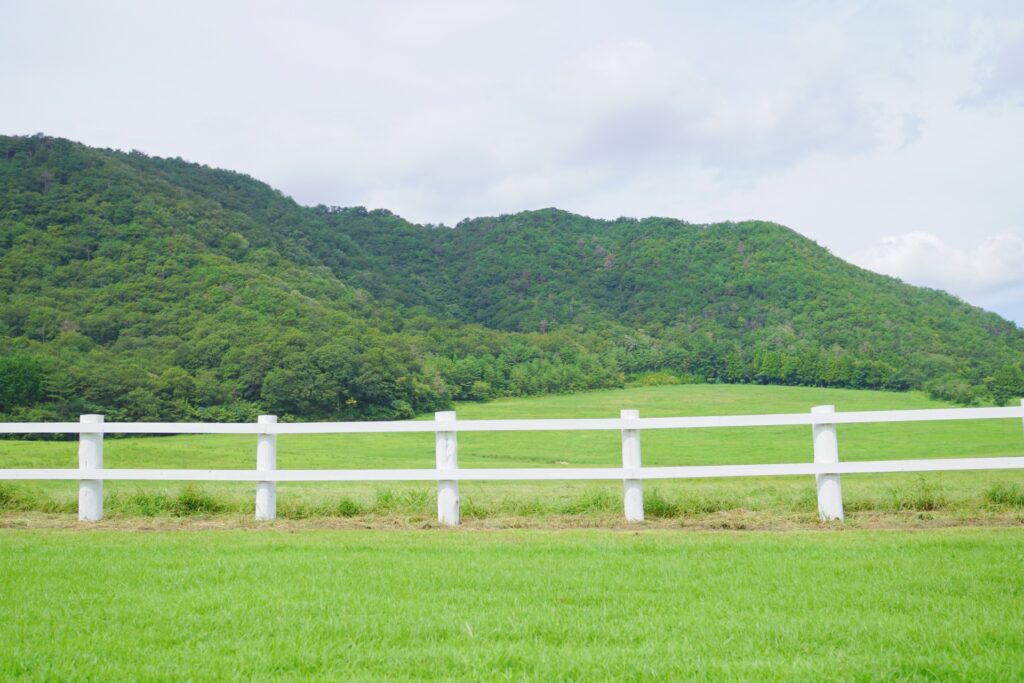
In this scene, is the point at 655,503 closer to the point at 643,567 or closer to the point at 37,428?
the point at 643,567

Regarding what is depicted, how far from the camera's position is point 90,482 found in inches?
377

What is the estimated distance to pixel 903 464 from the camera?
8.59 metres

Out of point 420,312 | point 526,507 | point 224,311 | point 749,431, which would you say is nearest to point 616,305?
point 420,312

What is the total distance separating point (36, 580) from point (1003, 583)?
636 centimetres

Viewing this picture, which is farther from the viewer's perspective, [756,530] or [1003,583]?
[756,530]

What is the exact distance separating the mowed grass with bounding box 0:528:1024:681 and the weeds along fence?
4.25 feet

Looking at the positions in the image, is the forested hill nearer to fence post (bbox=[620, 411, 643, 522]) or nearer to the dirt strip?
the dirt strip

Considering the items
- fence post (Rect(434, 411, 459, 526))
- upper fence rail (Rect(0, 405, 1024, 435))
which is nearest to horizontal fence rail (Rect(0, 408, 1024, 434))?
upper fence rail (Rect(0, 405, 1024, 435))

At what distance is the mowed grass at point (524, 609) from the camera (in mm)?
3668

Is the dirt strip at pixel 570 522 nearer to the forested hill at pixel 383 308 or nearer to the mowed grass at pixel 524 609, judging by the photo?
the mowed grass at pixel 524 609

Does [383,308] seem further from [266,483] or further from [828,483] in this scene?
[828,483]

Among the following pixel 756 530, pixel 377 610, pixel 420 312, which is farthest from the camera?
pixel 420 312

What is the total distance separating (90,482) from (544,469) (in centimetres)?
527

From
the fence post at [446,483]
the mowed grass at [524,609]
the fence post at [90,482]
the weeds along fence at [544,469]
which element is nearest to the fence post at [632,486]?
the weeds along fence at [544,469]
